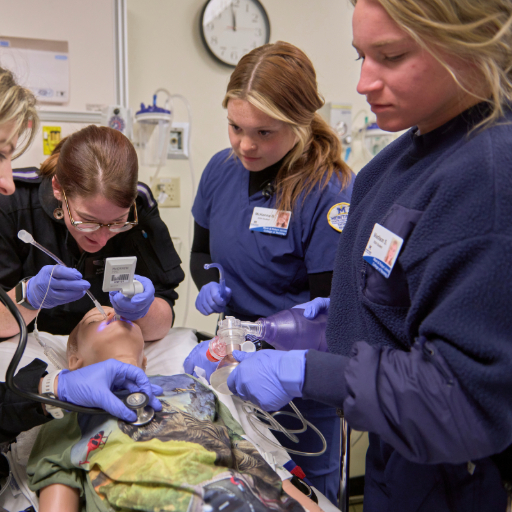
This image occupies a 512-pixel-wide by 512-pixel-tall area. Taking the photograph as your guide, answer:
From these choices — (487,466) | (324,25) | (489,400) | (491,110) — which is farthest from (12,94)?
(324,25)

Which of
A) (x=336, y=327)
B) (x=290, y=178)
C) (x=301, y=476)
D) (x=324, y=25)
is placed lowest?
(x=301, y=476)

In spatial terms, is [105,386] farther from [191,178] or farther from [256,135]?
[191,178]

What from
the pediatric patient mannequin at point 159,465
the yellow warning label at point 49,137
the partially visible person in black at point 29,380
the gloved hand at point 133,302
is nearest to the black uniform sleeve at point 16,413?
the partially visible person in black at point 29,380

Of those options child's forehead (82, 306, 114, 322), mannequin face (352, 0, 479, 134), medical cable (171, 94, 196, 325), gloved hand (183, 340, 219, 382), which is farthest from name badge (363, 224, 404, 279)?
medical cable (171, 94, 196, 325)

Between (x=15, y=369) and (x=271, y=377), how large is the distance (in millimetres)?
592

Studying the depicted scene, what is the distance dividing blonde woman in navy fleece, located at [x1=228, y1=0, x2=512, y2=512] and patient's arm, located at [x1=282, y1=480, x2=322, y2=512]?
27 centimetres

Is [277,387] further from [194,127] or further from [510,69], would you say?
[194,127]

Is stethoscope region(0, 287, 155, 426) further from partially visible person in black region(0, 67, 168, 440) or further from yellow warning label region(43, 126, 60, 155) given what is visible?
yellow warning label region(43, 126, 60, 155)

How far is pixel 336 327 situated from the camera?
1041mm

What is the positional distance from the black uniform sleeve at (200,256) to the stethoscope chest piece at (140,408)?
0.76 metres

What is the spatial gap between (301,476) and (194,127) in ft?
5.83

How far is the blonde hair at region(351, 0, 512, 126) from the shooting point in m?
0.70

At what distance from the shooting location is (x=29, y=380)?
1131mm

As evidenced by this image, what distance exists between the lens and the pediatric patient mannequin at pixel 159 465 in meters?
0.98
